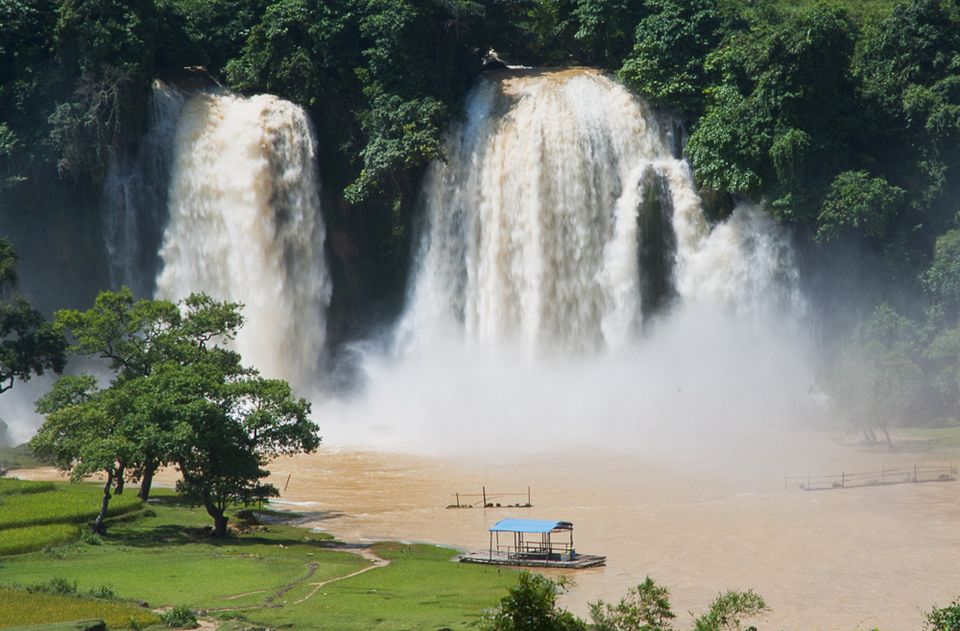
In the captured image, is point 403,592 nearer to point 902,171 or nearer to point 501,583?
point 501,583

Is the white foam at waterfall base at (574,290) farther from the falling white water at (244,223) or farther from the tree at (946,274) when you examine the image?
the tree at (946,274)

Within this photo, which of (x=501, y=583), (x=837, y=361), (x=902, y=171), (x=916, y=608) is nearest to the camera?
(x=916, y=608)

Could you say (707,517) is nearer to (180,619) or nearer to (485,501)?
(485,501)

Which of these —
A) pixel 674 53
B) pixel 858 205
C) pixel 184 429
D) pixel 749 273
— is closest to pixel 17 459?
pixel 184 429

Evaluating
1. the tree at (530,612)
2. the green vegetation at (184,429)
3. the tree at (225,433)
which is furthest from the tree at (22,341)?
the tree at (530,612)

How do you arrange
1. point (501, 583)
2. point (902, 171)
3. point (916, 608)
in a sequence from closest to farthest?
point (916, 608)
point (501, 583)
point (902, 171)

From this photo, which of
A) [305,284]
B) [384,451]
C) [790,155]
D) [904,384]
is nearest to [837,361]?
[904,384]
